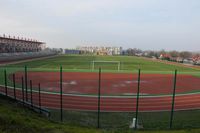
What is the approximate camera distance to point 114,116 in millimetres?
13656

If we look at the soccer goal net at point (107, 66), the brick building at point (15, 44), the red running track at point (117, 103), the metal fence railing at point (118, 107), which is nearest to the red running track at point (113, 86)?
the metal fence railing at point (118, 107)

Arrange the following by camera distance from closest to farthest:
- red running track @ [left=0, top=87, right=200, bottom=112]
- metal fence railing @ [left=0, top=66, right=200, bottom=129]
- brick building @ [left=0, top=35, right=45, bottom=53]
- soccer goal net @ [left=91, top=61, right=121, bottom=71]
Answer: metal fence railing @ [left=0, top=66, right=200, bottom=129] < red running track @ [left=0, top=87, right=200, bottom=112] < soccer goal net @ [left=91, top=61, right=121, bottom=71] < brick building @ [left=0, top=35, right=45, bottom=53]

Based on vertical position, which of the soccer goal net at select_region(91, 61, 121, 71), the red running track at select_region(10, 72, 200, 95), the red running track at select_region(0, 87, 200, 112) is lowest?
the soccer goal net at select_region(91, 61, 121, 71)

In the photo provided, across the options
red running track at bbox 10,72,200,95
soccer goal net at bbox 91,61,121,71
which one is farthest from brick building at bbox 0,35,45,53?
red running track at bbox 10,72,200,95

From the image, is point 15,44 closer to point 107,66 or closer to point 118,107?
point 107,66

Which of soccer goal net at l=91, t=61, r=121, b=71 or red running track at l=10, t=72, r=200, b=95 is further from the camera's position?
soccer goal net at l=91, t=61, r=121, b=71

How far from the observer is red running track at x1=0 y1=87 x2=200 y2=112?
15555mm

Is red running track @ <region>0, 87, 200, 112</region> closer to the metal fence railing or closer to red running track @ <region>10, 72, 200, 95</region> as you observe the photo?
the metal fence railing

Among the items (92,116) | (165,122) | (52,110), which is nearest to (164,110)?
(165,122)

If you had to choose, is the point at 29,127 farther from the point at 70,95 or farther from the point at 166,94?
the point at 166,94

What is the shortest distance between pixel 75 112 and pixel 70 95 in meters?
5.12

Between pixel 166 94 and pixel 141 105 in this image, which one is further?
pixel 166 94

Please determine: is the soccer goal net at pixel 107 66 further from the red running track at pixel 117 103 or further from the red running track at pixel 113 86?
the red running track at pixel 117 103

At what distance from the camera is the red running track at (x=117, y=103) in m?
15.6
